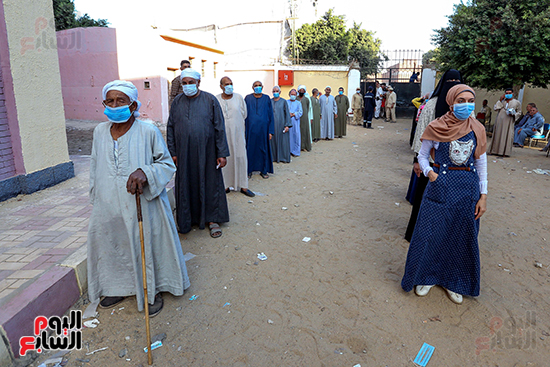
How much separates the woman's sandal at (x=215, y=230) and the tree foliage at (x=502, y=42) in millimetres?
11410

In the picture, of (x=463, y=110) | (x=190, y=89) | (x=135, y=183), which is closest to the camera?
(x=135, y=183)

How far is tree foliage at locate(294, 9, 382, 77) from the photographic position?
2809 centimetres

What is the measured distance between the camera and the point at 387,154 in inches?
409

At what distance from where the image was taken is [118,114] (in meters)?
2.51

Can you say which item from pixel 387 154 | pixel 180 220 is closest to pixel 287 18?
pixel 387 154

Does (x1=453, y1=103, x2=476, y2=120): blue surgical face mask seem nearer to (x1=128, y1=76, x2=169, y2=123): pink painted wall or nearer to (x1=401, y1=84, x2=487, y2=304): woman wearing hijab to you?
(x1=401, y1=84, x2=487, y2=304): woman wearing hijab

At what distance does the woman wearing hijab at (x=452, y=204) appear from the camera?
281 cm

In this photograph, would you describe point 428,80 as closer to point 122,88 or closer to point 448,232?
point 448,232

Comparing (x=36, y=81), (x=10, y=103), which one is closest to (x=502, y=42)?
(x=36, y=81)

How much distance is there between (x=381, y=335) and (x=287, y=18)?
2885cm

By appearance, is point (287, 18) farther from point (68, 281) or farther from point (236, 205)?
point (68, 281)
